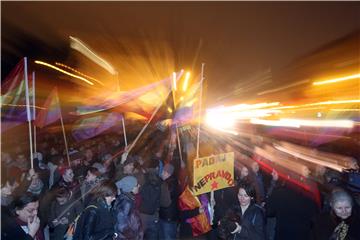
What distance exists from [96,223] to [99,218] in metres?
0.07

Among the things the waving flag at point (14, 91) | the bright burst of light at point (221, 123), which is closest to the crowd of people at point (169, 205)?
the waving flag at point (14, 91)

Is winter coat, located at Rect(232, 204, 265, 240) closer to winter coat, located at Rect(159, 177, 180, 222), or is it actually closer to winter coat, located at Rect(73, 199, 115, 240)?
winter coat, located at Rect(73, 199, 115, 240)

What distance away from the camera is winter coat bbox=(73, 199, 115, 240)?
4867 millimetres

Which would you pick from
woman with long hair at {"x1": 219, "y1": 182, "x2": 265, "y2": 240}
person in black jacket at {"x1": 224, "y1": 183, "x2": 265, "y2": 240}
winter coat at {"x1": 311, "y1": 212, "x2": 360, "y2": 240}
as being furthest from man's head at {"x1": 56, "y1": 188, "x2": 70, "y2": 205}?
winter coat at {"x1": 311, "y1": 212, "x2": 360, "y2": 240}

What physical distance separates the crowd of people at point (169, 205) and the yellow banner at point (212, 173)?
0.17m

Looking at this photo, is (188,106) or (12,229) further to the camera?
(188,106)

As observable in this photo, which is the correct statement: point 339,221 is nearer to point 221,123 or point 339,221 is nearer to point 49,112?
point 49,112

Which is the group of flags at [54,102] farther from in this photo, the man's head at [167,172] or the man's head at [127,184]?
the man's head at [127,184]

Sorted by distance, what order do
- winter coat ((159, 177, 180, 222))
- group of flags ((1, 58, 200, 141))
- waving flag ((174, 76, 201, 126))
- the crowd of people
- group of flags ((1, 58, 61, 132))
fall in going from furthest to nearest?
waving flag ((174, 76, 201, 126)) → group of flags ((1, 58, 200, 141)) → group of flags ((1, 58, 61, 132)) → winter coat ((159, 177, 180, 222)) → the crowd of people

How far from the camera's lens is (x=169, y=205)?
6.90m

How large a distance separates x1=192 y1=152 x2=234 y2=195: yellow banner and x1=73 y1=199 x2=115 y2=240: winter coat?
6.03 feet

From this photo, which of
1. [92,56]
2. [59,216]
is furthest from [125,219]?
[92,56]

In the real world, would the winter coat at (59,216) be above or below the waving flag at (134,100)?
below

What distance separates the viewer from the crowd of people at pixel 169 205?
4684mm
